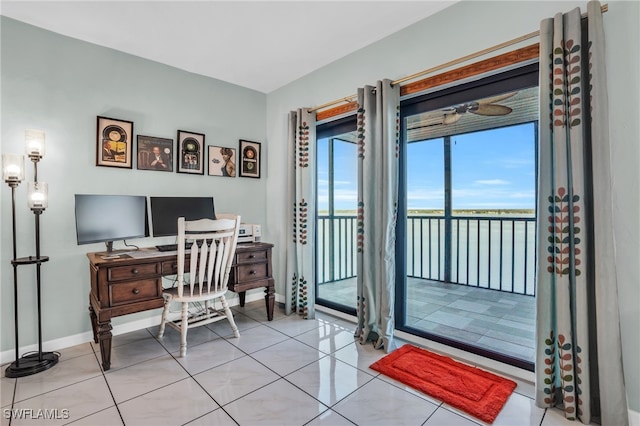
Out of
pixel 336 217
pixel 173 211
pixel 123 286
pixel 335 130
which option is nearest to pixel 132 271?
pixel 123 286

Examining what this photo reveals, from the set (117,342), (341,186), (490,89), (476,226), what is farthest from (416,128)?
(117,342)

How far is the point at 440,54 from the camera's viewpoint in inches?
88.8

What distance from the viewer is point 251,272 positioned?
2.99 m

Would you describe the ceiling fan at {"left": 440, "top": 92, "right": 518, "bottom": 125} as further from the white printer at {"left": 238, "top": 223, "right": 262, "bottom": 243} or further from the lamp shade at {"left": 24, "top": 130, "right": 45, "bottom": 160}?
the lamp shade at {"left": 24, "top": 130, "right": 45, "bottom": 160}

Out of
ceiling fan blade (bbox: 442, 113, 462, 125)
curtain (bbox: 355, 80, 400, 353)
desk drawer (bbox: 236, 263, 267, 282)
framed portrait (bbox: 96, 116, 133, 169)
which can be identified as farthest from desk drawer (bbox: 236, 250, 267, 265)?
ceiling fan blade (bbox: 442, 113, 462, 125)

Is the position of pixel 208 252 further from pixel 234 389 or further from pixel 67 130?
pixel 67 130

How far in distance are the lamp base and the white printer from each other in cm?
165

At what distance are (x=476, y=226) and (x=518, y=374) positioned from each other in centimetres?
245

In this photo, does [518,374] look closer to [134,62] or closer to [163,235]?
[163,235]

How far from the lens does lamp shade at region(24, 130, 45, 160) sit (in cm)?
220

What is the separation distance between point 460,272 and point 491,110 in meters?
2.11

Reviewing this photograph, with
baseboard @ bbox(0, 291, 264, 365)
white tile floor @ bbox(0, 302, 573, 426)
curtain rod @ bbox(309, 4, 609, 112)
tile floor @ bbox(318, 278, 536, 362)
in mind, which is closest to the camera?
white tile floor @ bbox(0, 302, 573, 426)

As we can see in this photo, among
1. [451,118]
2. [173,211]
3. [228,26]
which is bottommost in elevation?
[173,211]

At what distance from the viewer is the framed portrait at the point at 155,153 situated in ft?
9.51
